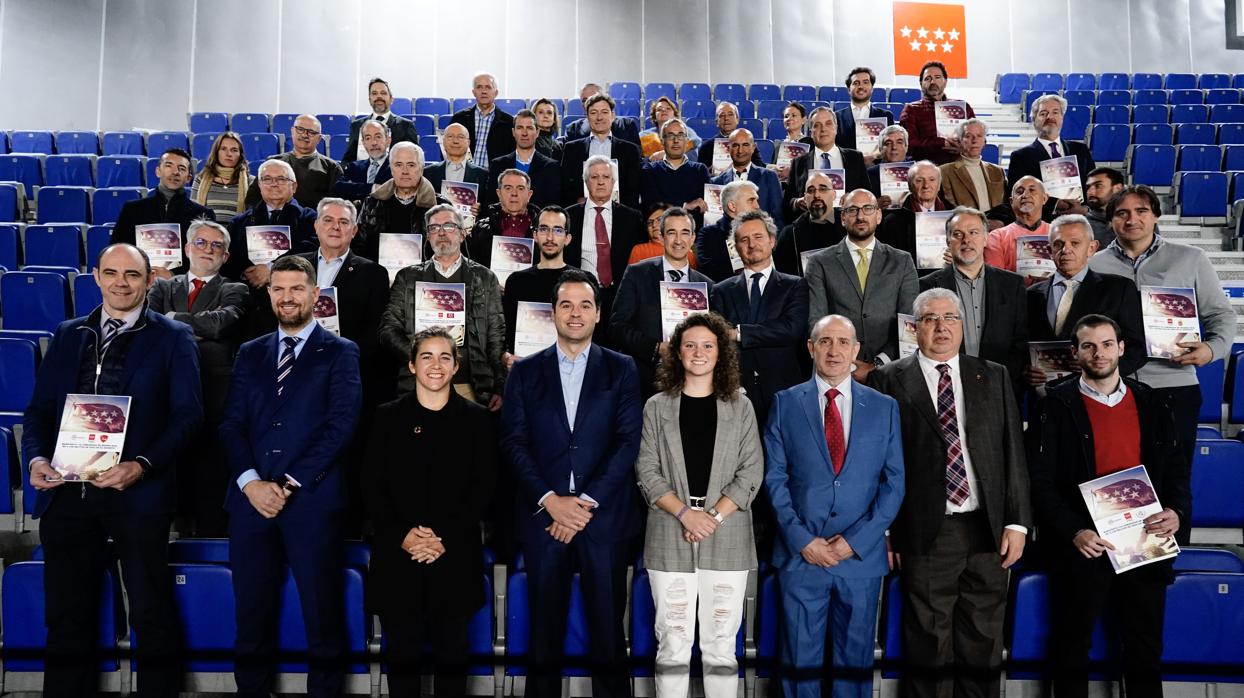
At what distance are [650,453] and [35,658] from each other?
2.45 meters

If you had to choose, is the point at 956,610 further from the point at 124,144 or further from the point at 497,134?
the point at 124,144

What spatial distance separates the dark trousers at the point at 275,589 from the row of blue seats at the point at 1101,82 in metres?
12.4

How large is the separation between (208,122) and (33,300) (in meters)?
6.84

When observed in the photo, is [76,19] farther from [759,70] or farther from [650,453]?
[650,453]

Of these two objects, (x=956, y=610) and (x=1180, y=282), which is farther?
(x=1180, y=282)

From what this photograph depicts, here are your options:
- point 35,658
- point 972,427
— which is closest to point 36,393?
point 35,658

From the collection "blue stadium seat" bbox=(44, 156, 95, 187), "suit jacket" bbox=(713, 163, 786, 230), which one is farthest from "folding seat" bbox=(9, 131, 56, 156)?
"suit jacket" bbox=(713, 163, 786, 230)

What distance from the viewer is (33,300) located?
18.6 feet

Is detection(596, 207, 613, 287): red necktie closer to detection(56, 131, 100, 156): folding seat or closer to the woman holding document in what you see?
the woman holding document

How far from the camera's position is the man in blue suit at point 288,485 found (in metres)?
3.32

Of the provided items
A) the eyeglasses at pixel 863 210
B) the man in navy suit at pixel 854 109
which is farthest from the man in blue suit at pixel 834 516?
the man in navy suit at pixel 854 109

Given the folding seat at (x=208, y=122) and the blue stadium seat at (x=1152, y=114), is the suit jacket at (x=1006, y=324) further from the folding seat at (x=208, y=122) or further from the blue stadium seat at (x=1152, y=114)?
the folding seat at (x=208, y=122)

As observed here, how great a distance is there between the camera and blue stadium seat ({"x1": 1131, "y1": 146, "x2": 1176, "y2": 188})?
28.1 ft

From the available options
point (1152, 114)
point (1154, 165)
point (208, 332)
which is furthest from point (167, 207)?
point (1152, 114)
